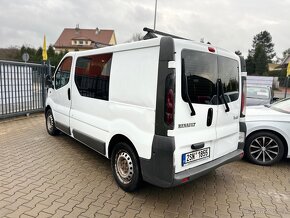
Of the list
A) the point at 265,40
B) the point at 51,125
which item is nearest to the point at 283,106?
the point at 51,125

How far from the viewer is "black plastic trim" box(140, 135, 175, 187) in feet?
9.04

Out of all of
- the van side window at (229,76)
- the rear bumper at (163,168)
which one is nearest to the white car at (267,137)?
the van side window at (229,76)

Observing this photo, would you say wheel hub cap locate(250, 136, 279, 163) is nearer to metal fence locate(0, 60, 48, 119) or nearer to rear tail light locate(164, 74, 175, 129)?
rear tail light locate(164, 74, 175, 129)

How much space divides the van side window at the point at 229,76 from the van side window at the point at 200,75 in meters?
0.17

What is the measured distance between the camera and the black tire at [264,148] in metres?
4.62

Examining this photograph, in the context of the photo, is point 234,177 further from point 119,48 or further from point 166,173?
point 119,48

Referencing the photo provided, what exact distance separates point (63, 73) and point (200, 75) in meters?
3.20

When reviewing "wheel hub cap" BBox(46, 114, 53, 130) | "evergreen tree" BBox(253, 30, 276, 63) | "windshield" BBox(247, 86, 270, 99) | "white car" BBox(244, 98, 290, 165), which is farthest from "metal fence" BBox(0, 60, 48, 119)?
"evergreen tree" BBox(253, 30, 276, 63)

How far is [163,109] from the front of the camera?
2760mm

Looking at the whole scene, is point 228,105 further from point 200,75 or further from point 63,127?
point 63,127

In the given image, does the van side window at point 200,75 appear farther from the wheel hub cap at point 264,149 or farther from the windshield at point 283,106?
the windshield at point 283,106

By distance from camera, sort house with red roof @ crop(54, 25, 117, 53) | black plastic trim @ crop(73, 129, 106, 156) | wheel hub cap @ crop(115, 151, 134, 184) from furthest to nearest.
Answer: house with red roof @ crop(54, 25, 117, 53) → black plastic trim @ crop(73, 129, 106, 156) → wheel hub cap @ crop(115, 151, 134, 184)

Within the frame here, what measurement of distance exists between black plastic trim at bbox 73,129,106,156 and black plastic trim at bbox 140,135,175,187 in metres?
1.16

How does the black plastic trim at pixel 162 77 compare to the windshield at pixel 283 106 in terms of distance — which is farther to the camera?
the windshield at pixel 283 106
